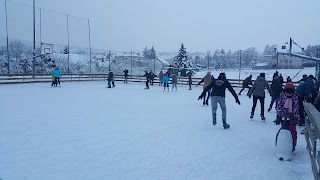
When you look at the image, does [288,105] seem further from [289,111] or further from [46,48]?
[46,48]

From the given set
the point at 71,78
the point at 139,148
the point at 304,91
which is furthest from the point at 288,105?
the point at 71,78

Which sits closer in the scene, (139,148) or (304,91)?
(139,148)

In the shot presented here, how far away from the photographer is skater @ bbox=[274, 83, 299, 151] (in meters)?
5.58

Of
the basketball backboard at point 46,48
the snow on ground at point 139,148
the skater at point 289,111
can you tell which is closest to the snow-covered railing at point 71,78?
the basketball backboard at point 46,48

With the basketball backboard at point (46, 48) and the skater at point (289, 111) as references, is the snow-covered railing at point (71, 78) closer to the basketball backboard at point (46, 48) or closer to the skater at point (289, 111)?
the basketball backboard at point (46, 48)

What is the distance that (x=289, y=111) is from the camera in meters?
5.62

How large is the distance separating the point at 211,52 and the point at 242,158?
23.5 metres

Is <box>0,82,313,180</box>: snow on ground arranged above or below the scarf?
below

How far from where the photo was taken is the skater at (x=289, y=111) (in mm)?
5582

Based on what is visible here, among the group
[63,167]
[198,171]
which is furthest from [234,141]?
[63,167]

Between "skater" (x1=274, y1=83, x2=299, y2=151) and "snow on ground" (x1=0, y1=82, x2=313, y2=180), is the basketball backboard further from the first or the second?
"skater" (x1=274, y1=83, x2=299, y2=151)

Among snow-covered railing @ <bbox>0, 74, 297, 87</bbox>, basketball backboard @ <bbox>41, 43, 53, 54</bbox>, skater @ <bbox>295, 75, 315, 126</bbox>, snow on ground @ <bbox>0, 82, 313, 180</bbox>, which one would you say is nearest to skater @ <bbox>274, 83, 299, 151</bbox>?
snow on ground @ <bbox>0, 82, 313, 180</bbox>

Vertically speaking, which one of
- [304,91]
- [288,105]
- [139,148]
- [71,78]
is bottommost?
[139,148]

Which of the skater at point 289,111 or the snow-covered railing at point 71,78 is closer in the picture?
the skater at point 289,111
